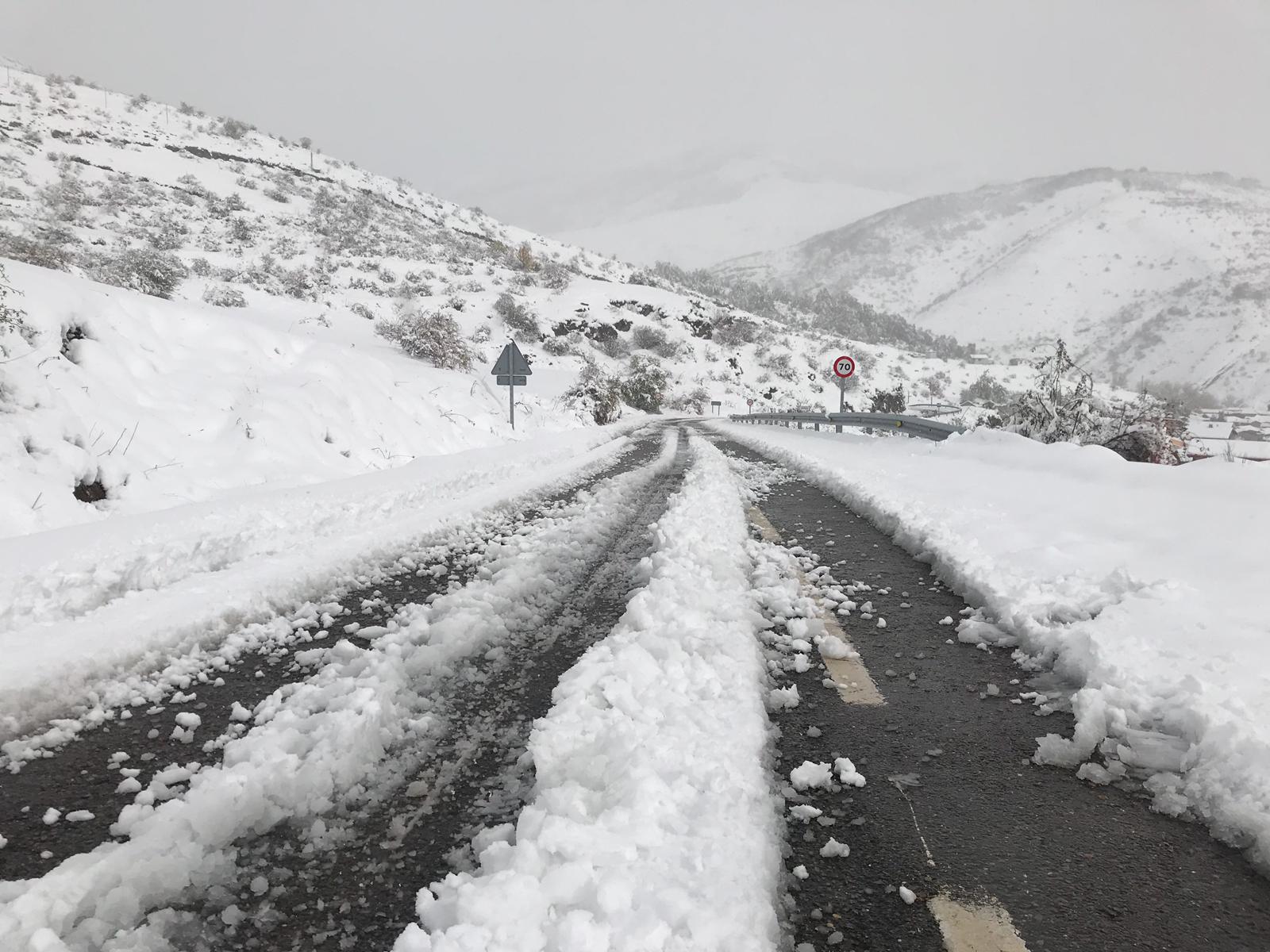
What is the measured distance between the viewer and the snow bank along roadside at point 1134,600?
6.66ft

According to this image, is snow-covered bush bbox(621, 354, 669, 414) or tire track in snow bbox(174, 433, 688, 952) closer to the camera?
tire track in snow bbox(174, 433, 688, 952)

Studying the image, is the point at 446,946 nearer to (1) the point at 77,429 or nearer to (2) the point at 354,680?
(2) the point at 354,680

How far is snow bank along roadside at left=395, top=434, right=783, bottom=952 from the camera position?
4.34 feet

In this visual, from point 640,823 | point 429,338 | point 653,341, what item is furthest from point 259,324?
point 653,341

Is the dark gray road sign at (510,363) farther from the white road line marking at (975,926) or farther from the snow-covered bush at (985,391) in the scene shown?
the snow-covered bush at (985,391)

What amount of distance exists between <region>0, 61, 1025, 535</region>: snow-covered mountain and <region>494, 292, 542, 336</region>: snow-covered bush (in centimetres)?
13

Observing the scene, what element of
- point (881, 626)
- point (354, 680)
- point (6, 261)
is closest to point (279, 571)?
point (354, 680)

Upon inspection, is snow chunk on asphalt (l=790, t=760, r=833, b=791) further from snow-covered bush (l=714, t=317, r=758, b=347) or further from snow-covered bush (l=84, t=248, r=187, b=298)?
snow-covered bush (l=714, t=317, r=758, b=347)

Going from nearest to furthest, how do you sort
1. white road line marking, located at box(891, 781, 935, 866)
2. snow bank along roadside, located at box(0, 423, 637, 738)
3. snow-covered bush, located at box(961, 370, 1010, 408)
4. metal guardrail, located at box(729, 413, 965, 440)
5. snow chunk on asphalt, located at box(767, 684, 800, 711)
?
white road line marking, located at box(891, 781, 935, 866) → snow chunk on asphalt, located at box(767, 684, 800, 711) → snow bank along roadside, located at box(0, 423, 637, 738) → metal guardrail, located at box(729, 413, 965, 440) → snow-covered bush, located at box(961, 370, 1010, 408)

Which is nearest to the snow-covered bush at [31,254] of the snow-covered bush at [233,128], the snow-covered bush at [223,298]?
the snow-covered bush at [223,298]

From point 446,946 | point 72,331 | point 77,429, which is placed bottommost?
point 446,946

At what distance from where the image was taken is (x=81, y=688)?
8.41ft

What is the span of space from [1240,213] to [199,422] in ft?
780

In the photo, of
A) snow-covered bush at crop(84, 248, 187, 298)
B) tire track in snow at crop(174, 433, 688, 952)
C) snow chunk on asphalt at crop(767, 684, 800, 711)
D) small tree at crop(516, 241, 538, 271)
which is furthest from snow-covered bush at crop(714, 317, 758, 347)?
tire track in snow at crop(174, 433, 688, 952)
